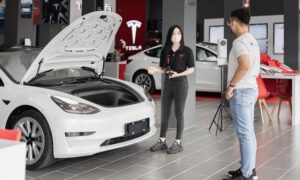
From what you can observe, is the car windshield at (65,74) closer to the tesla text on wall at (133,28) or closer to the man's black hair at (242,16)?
the man's black hair at (242,16)

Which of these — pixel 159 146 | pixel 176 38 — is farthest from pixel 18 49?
pixel 159 146

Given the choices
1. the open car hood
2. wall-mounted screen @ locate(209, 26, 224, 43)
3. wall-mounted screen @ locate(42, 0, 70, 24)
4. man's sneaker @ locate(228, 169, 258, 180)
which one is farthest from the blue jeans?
wall-mounted screen @ locate(209, 26, 224, 43)

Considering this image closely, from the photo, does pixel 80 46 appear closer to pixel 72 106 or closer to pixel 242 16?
pixel 72 106

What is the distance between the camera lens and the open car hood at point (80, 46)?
4078 millimetres

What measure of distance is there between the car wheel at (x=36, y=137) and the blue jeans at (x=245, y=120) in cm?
179

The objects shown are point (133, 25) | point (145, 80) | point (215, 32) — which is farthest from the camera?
point (133, 25)

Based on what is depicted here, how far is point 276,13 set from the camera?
15.5 meters

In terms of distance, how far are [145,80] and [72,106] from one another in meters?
Answer: 7.00

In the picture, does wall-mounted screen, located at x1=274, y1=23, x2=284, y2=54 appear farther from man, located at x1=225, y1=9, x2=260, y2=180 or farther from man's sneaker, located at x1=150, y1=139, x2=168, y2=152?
man, located at x1=225, y1=9, x2=260, y2=180

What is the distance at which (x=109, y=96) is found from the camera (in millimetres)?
4539

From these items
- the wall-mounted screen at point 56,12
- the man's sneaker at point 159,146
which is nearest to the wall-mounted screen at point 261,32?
the wall-mounted screen at point 56,12

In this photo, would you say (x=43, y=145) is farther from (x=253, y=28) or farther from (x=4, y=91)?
(x=253, y=28)

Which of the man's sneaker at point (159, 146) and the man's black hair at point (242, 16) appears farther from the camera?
the man's sneaker at point (159, 146)

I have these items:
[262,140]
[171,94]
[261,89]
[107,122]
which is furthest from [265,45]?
[107,122]
